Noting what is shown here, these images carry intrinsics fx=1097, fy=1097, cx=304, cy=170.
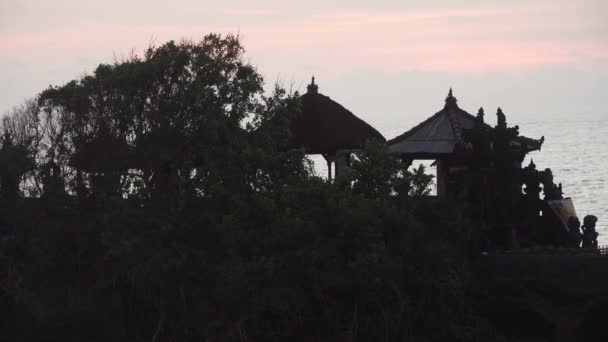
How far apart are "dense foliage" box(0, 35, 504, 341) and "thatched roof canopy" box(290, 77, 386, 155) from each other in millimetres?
1957

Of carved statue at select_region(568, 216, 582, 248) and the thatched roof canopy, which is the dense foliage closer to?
the thatched roof canopy

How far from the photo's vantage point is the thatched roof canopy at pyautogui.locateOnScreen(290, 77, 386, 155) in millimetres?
41000

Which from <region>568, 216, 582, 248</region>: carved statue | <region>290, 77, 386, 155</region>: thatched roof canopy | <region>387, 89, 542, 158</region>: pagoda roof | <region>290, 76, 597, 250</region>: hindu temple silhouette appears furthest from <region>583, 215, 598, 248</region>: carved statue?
<region>290, 77, 386, 155</region>: thatched roof canopy

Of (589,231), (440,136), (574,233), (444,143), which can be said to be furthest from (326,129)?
(589,231)

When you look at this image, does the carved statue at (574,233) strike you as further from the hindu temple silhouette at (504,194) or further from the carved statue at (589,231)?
the carved statue at (589,231)

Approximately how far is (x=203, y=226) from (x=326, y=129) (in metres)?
7.67

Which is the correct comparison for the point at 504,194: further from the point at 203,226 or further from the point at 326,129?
the point at 203,226

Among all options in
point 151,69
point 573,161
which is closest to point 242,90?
point 151,69

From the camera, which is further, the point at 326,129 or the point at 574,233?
the point at 326,129

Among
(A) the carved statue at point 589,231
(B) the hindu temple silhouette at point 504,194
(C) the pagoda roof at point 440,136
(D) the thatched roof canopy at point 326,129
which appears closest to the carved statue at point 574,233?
(B) the hindu temple silhouette at point 504,194

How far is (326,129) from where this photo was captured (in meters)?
41.2

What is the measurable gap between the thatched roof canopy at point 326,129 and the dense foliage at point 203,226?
1.96 metres

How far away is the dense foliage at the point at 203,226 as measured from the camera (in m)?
34.2

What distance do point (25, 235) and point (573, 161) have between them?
16426cm
